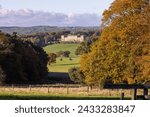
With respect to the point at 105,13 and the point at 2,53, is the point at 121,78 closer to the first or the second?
the point at 105,13

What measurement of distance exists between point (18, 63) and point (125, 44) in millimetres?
43112

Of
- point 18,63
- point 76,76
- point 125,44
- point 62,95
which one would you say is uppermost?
point 125,44

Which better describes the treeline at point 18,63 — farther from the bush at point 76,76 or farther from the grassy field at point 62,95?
the grassy field at point 62,95

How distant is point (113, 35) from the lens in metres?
41.6

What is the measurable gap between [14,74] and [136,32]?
43.4 metres

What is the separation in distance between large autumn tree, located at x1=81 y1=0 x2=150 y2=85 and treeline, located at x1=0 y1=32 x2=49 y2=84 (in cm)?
3323

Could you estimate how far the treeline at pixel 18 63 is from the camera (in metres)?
79.1

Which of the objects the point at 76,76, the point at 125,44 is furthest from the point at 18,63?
the point at 125,44

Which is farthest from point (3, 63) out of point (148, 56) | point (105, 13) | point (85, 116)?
point (85, 116)

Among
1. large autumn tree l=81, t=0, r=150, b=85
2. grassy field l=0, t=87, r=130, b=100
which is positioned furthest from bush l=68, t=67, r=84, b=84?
large autumn tree l=81, t=0, r=150, b=85

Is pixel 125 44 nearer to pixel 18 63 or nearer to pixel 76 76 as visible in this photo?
pixel 18 63

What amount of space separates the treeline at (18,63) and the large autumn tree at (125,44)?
33.2 meters

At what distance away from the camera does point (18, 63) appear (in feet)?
267

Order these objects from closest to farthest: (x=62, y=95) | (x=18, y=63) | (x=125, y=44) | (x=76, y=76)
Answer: (x=62, y=95) → (x=125, y=44) → (x=18, y=63) → (x=76, y=76)
